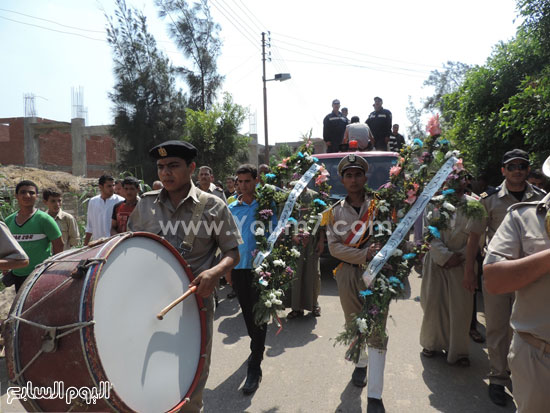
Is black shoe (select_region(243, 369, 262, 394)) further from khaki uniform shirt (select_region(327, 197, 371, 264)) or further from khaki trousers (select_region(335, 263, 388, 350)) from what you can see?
khaki uniform shirt (select_region(327, 197, 371, 264))

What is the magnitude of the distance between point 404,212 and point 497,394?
169cm

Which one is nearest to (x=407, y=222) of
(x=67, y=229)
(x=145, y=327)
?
(x=145, y=327)

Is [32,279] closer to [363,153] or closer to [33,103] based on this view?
[363,153]

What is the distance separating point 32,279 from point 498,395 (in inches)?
139

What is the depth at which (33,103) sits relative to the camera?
37.0 metres

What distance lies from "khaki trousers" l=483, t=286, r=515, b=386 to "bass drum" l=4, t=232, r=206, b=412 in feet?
8.72

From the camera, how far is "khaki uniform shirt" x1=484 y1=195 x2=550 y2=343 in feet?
6.25

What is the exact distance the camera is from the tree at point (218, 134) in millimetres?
20625

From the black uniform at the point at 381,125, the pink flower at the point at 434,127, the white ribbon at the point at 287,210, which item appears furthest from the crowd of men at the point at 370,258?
the black uniform at the point at 381,125

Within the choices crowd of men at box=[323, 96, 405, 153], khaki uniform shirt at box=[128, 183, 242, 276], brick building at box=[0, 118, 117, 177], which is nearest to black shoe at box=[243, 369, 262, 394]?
khaki uniform shirt at box=[128, 183, 242, 276]

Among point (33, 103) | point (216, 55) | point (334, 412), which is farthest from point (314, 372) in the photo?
point (33, 103)

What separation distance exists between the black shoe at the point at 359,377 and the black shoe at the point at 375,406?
0.44 m

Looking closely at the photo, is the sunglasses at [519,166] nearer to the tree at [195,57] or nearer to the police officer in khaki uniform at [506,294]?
the police officer in khaki uniform at [506,294]

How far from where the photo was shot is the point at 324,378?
3.75 m
